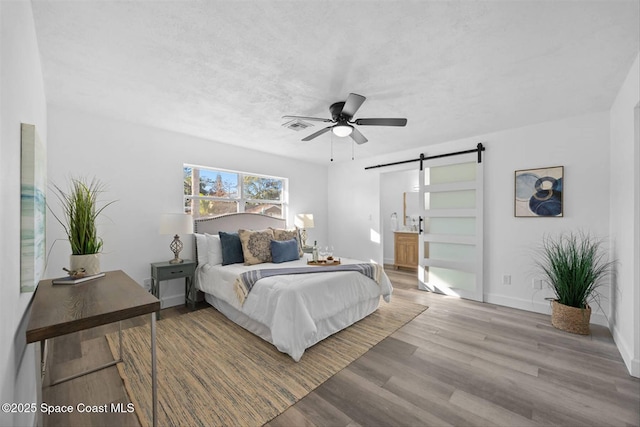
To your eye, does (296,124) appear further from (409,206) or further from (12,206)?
(409,206)

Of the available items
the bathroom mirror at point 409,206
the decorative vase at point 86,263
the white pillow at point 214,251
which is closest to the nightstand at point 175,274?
the white pillow at point 214,251

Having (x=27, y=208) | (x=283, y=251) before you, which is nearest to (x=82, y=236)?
(x=27, y=208)

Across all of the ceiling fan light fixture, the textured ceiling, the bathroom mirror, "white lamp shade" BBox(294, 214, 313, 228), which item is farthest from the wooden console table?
the bathroom mirror

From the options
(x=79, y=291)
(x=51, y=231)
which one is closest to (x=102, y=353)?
(x=79, y=291)

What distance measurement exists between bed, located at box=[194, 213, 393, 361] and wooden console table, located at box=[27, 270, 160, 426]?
3.53ft

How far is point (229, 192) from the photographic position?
14.8 ft

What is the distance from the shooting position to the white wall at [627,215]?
6.97 ft

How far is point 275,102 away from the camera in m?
2.80

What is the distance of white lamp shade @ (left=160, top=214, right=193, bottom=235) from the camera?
3322mm

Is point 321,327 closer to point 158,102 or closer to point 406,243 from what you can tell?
point 158,102

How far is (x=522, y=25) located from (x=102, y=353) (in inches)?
166

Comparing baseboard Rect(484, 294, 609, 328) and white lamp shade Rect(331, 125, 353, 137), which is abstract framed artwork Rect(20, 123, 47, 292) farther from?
baseboard Rect(484, 294, 609, 328)

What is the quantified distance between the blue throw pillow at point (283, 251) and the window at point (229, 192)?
131 cm

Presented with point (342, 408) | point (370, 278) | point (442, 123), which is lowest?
point (342, 408)
